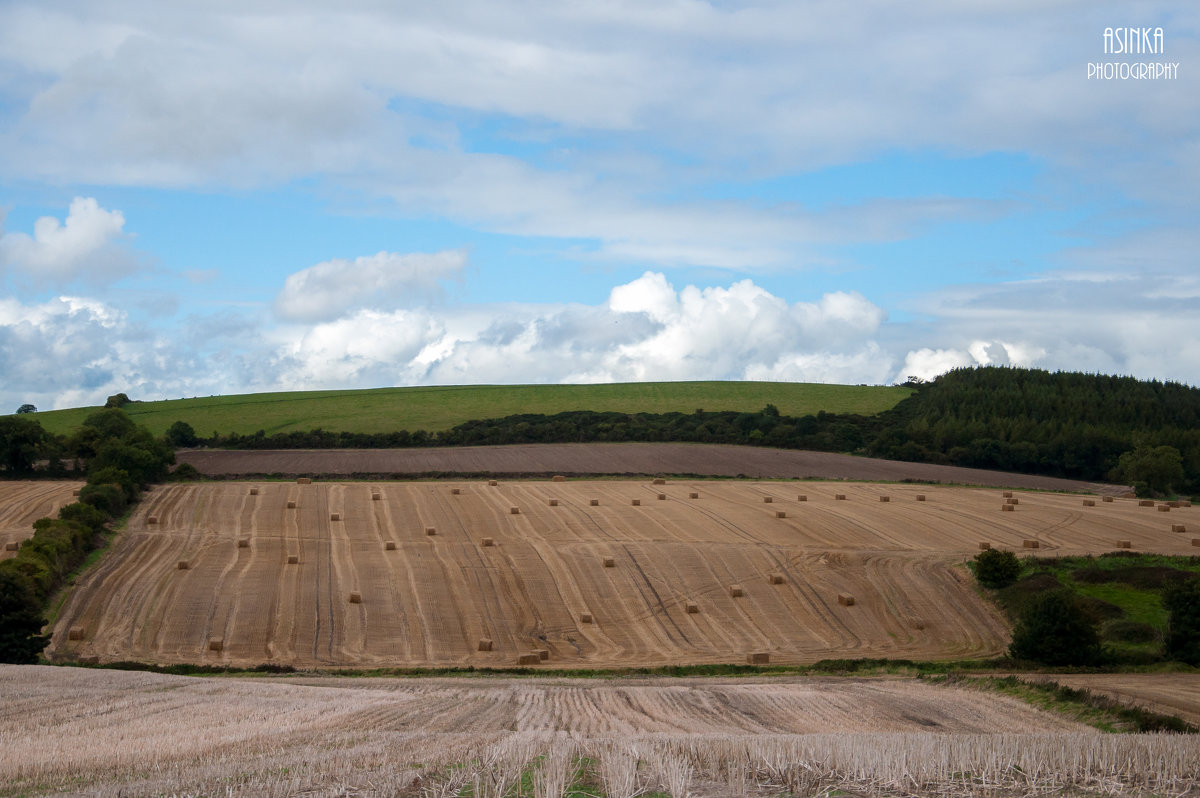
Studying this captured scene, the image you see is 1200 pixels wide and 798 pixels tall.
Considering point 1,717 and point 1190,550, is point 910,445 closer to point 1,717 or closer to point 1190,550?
point 1190,550

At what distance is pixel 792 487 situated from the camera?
58406 millimetres

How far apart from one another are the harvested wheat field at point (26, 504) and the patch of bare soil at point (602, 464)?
10.3 metres

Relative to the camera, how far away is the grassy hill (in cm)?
8950

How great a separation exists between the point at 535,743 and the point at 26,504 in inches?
1698

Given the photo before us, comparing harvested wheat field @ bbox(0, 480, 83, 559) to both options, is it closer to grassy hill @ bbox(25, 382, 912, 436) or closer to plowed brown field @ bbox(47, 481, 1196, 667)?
plowed brown field @ bbox(47, 481, 1196, 667)

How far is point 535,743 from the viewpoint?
1382 cm

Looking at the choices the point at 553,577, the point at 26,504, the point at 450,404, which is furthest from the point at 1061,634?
the point at 450,404

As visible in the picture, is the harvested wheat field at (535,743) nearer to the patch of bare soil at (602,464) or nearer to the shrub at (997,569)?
the shrub at (997,569)

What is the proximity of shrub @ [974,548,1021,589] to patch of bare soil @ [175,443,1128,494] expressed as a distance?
27.9m

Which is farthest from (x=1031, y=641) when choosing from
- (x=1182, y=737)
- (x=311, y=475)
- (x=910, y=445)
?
(x=910, y=445)

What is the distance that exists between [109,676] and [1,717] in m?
6.31

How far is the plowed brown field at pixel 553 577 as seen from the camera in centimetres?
3011

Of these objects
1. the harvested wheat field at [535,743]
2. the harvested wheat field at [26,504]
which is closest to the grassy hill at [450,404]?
the harvested wheat field at [26,504]

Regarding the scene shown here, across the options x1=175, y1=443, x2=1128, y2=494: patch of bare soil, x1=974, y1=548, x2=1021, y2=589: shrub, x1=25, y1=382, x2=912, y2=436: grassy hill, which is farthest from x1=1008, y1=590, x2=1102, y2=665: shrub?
x1=25, y1=382, x2=912, y2=436: grassy hill
